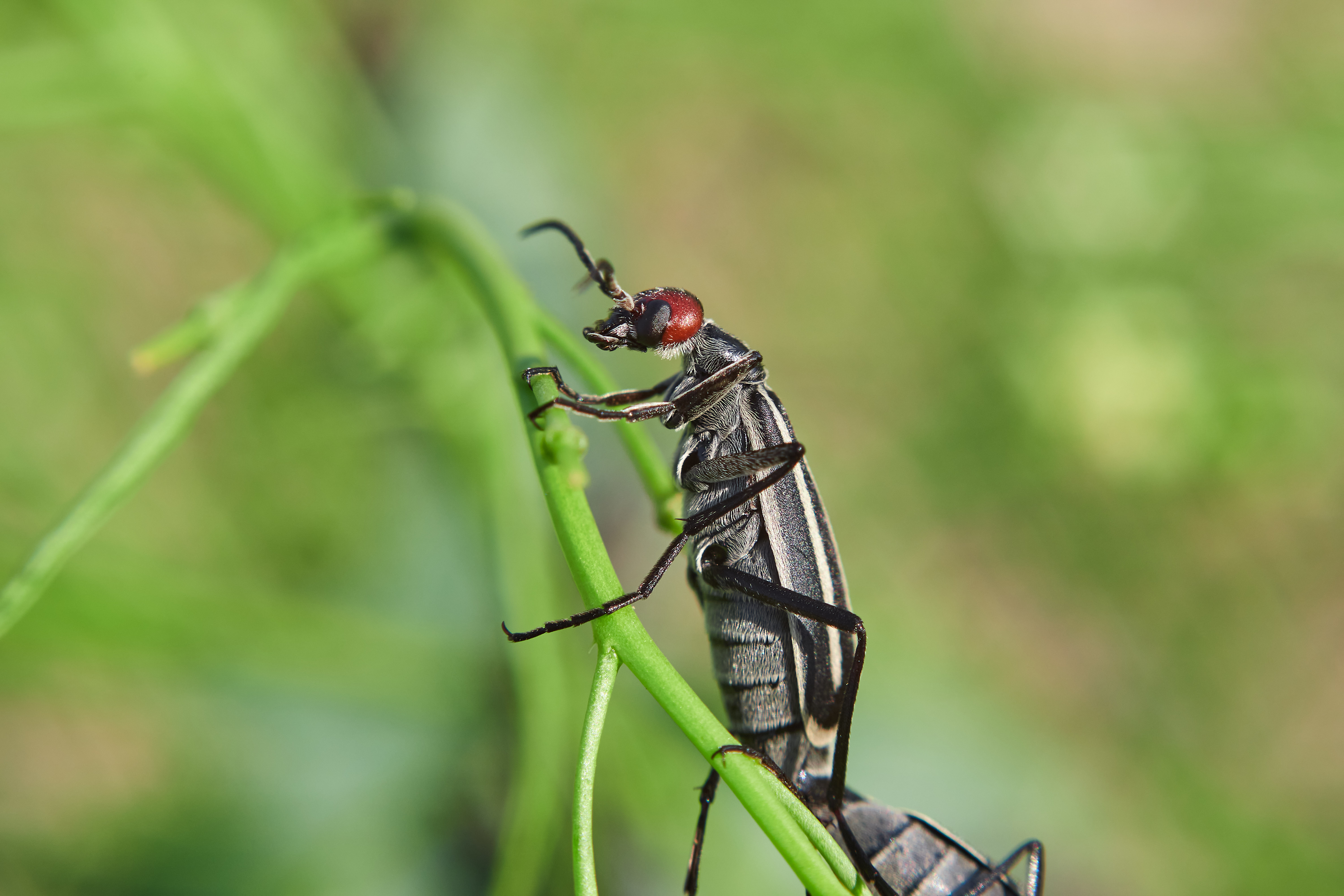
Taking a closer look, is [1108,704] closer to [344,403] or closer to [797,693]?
[797,693]

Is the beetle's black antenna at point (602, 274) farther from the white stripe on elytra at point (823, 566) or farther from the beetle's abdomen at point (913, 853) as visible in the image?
the beetle's abdomen at point (913, 853)

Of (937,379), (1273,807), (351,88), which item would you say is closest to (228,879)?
(351,88)

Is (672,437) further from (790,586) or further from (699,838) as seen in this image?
(699,838)

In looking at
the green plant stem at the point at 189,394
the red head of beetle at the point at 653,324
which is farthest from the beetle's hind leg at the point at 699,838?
the green plant stem at the point at 189,394

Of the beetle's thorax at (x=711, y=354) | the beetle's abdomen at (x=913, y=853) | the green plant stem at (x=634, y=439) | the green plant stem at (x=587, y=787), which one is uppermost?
the beetle's thorax at (x=711, y=354)

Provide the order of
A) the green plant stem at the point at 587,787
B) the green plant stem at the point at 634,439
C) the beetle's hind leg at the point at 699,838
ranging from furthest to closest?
the beetle's hind leg at the point at 699,838
the green plant stem at the point at 634,439
the green plant stem at the point at 587,787
